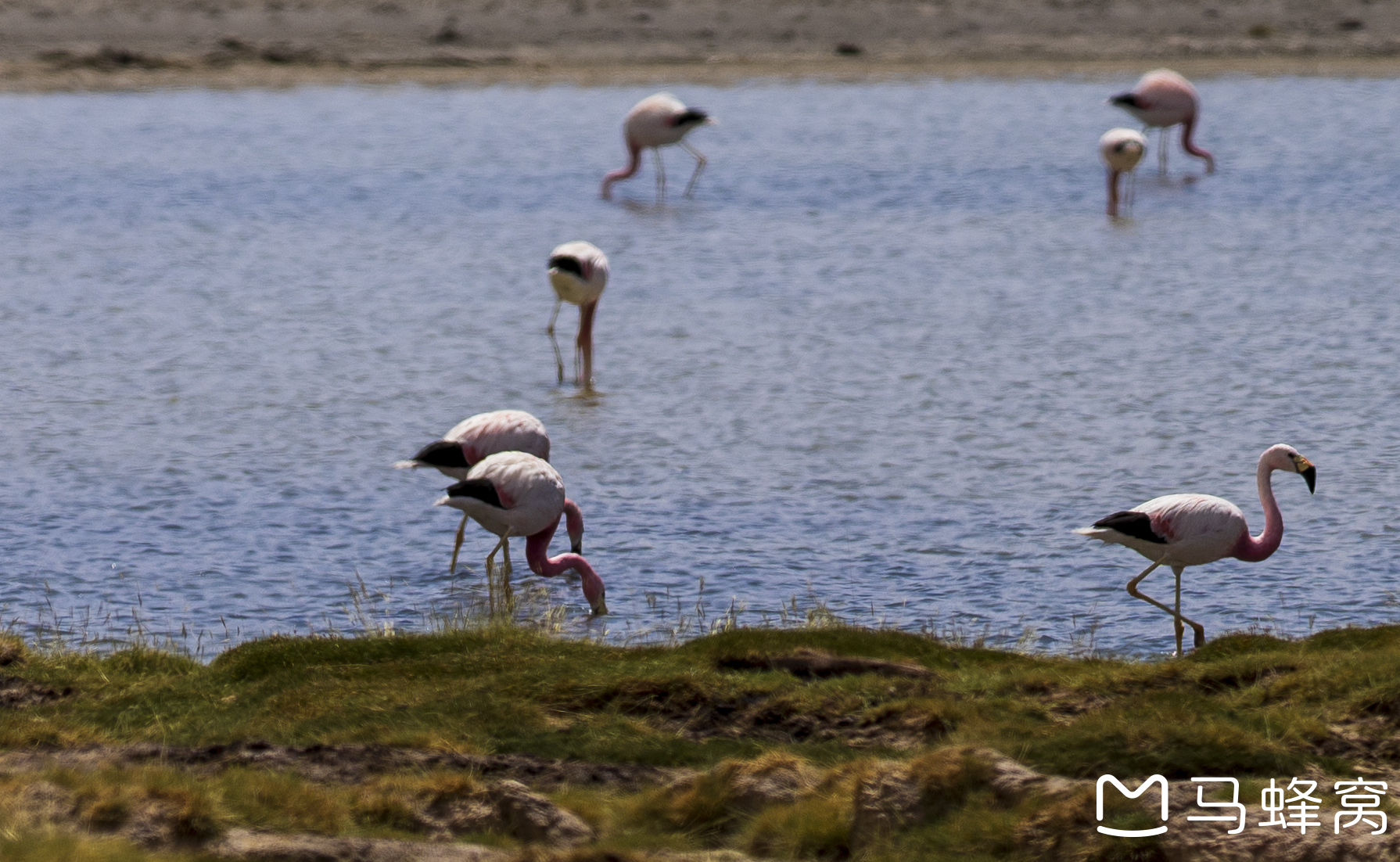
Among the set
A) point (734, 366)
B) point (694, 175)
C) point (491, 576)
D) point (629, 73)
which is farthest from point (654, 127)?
point (491, 576)

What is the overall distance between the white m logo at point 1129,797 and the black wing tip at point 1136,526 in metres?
3.56

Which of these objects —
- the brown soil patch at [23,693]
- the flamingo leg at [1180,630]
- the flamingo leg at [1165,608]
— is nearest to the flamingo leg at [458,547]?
the brown soil patch at [23,693]

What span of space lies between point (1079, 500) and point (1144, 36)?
2661cm

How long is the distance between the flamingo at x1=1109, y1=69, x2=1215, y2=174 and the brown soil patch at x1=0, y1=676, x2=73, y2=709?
22.4 metres

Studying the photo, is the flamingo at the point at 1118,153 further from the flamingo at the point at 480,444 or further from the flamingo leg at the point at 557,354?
the flamingo at the point at 480,444

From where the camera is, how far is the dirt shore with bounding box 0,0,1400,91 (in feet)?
118

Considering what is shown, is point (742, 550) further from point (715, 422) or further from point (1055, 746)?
point (1055, 746)

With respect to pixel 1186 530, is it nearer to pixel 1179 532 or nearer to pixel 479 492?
pixel 1179 532

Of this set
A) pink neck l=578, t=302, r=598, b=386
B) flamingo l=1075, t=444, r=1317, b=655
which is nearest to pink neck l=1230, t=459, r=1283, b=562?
flamingo l=1075, t=444, r=1317, b=655

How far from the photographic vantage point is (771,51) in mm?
36812

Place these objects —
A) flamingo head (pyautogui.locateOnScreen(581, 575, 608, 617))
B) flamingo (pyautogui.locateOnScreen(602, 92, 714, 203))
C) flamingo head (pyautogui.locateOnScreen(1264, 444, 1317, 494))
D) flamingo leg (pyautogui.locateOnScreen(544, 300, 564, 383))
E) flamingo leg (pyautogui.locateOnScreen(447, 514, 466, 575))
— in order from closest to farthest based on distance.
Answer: flamingo head (pyautogui.locateOnScreen(1264, 444, 1317, 494)) → flamingo head (pyautogui.locateOnScreen(581, 575, 608, 617)) → flamingo leg (pyautogui.locateOnScreen(447, 514, 466, 575)) → flamingo leg (pyautogui.locateOnScreen(544, 300, 564, 383)) → flamingo (pyautogui.locateOnScreen(602, 92, 714, 203))

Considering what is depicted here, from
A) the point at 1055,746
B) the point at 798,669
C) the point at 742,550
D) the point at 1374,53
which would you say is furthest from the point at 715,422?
the point at 1374,53

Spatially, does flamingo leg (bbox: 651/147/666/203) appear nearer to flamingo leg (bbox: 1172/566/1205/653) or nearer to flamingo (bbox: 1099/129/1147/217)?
flamingo (bbox: 1099/129/1147/217)

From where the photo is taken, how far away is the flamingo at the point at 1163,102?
2802 centimetres
